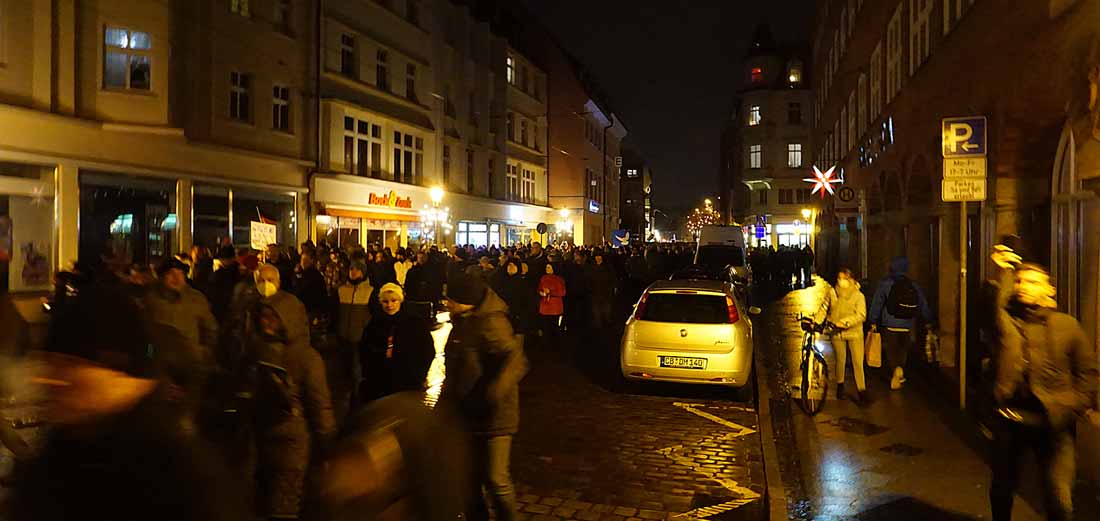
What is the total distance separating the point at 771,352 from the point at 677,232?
149785 millimetres

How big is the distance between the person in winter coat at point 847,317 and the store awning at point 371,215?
18864mm

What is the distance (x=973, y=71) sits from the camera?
11.8 meters

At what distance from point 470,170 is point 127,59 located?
65.3ft

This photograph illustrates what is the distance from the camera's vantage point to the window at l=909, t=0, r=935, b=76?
50.2ft

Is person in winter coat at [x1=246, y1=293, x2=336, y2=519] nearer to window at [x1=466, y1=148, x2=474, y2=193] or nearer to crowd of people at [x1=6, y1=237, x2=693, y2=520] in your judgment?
crowd of people at [x1=6, y1=237, x2=693, y2=520]

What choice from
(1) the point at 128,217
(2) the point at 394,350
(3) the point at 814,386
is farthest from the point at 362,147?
(2) the point at 394,350

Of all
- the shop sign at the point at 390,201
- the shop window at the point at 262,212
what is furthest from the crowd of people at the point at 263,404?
the shop sign at the point at 390,201

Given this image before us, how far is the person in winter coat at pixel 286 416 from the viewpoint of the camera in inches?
188

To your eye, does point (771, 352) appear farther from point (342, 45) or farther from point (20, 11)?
point (342, 45)

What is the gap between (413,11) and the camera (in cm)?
3075

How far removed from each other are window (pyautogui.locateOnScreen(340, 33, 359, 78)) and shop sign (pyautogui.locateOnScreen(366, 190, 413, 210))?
4.23 meters

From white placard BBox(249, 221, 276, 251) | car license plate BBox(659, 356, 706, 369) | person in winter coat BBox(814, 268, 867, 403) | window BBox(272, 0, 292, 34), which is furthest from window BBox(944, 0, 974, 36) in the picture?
window BBox(272, 0, 292, 34)

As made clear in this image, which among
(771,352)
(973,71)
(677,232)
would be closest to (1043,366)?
(973,71)

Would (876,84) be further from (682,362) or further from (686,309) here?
(682,362)
